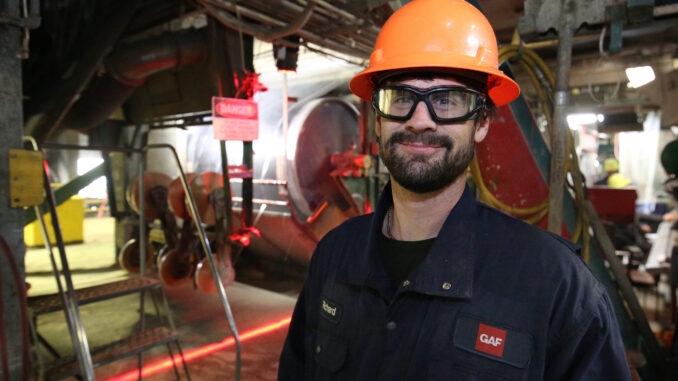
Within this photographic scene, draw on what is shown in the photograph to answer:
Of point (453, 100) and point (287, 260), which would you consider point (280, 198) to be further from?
point (453, 100)

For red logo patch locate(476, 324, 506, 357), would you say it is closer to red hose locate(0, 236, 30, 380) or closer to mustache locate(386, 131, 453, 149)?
mustache locate(386, 131, 453, 149)

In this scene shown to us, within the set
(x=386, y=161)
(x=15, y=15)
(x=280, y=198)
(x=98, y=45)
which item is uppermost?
(x=98, y=45)

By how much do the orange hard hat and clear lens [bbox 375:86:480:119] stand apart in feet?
0.25

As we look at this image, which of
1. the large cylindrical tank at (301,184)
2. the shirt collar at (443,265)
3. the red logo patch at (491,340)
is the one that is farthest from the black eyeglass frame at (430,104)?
the large cylindrical tank at (301,184)

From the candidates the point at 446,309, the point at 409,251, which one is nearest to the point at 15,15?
the point at 409,251

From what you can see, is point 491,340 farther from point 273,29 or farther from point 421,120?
point 273,29

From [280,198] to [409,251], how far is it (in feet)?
16.4

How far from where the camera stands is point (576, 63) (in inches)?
174

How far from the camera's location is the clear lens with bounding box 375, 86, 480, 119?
4.32 ft

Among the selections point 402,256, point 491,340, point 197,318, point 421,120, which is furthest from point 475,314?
point 197,318

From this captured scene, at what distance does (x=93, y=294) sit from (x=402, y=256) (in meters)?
2.64

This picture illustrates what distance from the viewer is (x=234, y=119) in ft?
15.7

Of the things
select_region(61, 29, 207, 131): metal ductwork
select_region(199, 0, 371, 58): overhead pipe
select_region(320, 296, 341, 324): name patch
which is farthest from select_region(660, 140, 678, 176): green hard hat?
select_region(61, 29, 207, 131): metal ductwork

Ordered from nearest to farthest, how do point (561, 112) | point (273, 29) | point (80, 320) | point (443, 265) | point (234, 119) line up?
point (443, 265) → point (561, 112) → point (80, 320) → point (273, 29) → point (234, 119)
